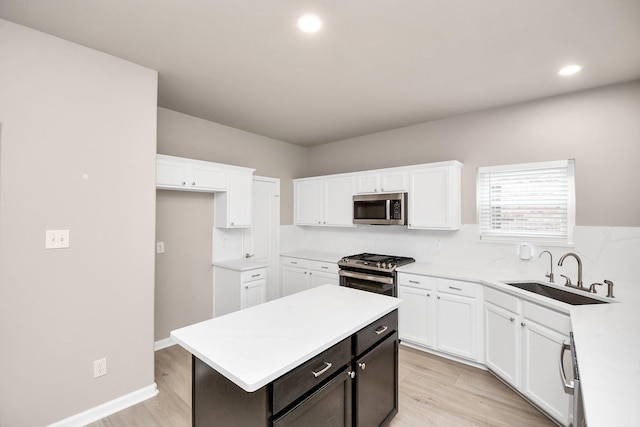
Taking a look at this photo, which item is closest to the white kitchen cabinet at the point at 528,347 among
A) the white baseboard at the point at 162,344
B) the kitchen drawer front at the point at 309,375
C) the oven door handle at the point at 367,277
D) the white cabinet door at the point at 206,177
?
the oven door handle at the point at 367,277

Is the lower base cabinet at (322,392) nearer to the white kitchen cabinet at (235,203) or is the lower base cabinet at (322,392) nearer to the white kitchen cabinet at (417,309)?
the white kitchen cabinet at (417,309)

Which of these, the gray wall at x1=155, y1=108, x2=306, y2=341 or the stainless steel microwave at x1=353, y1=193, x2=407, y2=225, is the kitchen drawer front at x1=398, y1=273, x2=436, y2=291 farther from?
the gray wall at x1=155, y1=108, x2=306, y2=341

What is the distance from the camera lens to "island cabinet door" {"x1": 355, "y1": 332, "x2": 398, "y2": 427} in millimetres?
1657

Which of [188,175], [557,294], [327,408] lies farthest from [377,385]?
[188,175]

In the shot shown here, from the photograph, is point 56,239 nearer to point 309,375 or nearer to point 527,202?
point 309,375

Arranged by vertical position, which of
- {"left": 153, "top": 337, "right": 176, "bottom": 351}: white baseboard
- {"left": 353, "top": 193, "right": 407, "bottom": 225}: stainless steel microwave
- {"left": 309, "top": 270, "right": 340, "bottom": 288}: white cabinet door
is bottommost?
{"left": 153, "top": 337, "right": 176, "bottom": 351}: white baseboard

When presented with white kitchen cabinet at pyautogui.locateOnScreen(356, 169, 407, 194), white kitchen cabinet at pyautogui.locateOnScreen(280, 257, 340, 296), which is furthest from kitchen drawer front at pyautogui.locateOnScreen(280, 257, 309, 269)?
white kitchen cabinet at pyautogui.locateOnScreen(356, 169, 407, 194)

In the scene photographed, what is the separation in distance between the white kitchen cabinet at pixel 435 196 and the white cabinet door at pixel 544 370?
1.34 metres

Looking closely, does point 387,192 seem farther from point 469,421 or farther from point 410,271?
point 469,421

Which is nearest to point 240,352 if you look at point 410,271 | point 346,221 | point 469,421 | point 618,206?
point 469,421

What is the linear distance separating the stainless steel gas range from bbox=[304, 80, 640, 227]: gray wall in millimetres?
1080

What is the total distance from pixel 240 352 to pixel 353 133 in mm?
A: 3712

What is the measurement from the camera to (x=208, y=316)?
3.77 m

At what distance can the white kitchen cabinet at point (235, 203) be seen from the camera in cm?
367
